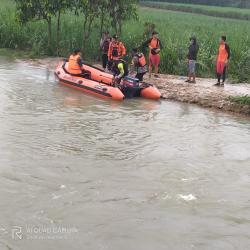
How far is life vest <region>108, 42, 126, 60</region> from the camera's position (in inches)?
655

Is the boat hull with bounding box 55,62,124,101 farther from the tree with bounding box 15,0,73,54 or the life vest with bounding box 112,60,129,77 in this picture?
the tree with bounding box 15,0,73,54

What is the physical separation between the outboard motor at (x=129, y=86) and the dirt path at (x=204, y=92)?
973mm

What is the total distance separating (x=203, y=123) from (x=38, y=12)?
38.2ft

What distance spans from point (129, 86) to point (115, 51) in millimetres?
2289

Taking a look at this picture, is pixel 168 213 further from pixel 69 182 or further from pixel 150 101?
pixel 150 101

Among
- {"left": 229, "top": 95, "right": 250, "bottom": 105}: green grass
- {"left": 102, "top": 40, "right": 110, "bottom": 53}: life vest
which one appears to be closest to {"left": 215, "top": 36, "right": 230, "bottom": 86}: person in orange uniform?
{"left": 229, "top": 95, "right": 250, "bottom": 105}: green grass

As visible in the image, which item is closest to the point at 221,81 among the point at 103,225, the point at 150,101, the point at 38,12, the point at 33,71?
the point at 150,101

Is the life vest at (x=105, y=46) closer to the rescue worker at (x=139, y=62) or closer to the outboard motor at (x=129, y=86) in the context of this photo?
the rescue worker at (x=139, y=62)

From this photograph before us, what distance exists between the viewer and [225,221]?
684 centimetres

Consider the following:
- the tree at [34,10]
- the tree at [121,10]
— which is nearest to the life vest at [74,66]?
the tree at [121,10]

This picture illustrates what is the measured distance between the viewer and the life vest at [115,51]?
1664cm

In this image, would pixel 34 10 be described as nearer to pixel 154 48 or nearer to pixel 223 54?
pixel 154 48

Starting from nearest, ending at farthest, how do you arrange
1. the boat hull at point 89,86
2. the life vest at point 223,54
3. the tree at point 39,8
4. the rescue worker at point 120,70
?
the boat hull at point 89,86, the rescue worker at point 120,70, the life vest at point 223,54, the tree at point 39,8

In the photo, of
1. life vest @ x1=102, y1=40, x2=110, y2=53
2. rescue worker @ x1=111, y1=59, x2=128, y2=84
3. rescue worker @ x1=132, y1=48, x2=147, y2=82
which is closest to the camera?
rescue worker @ x1=111, y1=59, x2=128, y2=84
